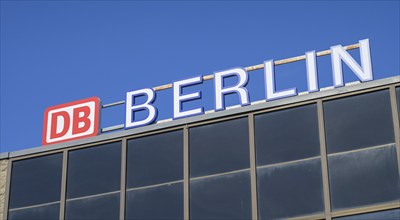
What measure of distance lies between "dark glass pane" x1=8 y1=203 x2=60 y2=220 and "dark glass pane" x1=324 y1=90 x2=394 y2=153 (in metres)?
9.61

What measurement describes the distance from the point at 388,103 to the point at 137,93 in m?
9.97

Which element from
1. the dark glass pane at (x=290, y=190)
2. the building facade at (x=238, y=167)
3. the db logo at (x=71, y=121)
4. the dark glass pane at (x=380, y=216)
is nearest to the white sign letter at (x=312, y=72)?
the building facade at (x=238, y=167)

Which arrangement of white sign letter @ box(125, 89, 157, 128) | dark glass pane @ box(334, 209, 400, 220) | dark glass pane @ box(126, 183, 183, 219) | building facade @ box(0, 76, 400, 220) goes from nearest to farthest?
dark glass pane @ box(334, 209, 400, 220)
building facade @ box(0, 76, 400, 220)
dark glass pane @ box(126, 183, 183, 219)
white sign letter @ box(125, 89, 157, 128)

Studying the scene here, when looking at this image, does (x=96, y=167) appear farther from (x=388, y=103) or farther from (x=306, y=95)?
(x=388, y=103)

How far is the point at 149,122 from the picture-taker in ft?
111

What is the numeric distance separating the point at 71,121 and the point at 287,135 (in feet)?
30.7

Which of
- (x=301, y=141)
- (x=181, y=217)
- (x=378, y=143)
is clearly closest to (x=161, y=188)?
(x=181, y=217)

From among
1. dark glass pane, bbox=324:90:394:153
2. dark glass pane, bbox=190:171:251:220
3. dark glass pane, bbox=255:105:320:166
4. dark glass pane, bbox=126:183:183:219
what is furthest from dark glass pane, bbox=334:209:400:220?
dark glass pane, bbox=126:183:183:219

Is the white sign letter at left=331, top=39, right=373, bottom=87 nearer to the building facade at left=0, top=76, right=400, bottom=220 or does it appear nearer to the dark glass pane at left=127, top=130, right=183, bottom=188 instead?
the building facade at left=0, top=76, right=400, bottom=220

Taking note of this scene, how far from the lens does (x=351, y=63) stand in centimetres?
3281

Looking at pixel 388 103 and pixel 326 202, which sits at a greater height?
pixel 388 103

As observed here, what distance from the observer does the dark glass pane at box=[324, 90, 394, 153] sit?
29297 mm

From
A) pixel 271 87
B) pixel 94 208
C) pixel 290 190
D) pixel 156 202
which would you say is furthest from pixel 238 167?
pixel 94 208

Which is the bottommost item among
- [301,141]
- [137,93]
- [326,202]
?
[326,202]
